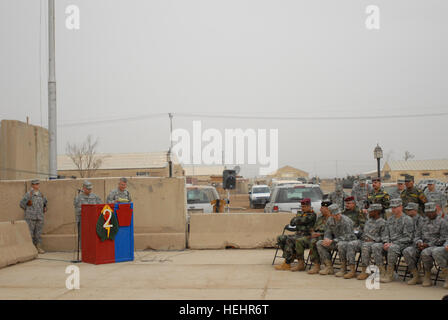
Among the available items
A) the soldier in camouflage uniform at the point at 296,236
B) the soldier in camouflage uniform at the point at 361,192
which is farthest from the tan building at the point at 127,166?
the soldier in camouflage uniform at the point at 296,236

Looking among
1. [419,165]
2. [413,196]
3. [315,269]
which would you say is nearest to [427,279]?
[315,269]

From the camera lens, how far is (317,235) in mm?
9320

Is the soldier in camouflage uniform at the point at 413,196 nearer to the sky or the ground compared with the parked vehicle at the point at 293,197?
nearer to the sky

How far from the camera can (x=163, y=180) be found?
1325cm

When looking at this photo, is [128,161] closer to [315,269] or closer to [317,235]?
[317,235]

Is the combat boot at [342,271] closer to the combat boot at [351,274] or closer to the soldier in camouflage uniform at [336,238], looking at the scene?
the soldier in camouflage uniform at [336,238]

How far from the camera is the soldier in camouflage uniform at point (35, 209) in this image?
12523 mm

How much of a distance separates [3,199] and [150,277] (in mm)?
6394

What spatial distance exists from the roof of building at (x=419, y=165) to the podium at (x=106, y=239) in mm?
63107

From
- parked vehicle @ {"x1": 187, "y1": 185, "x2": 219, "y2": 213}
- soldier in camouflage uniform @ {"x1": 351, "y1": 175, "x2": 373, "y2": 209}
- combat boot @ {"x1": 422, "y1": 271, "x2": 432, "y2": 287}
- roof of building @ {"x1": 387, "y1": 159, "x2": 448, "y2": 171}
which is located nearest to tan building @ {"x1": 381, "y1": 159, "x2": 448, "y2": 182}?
roof of building @ {"x1": 387, "y1": 159, "x2": 448, "y2": 171}

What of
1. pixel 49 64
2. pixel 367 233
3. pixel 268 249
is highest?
pixel 49 64
